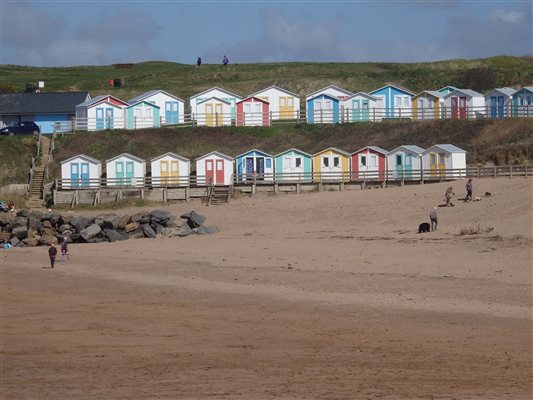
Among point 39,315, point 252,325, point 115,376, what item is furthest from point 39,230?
point 115,376

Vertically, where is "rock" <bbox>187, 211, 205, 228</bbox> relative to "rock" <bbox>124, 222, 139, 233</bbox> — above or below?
above

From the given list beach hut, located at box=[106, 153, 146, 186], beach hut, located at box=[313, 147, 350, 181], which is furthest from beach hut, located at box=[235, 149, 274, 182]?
beach hut, located at box=[106, 153, 146, 186]

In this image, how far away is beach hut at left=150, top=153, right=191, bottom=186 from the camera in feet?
204

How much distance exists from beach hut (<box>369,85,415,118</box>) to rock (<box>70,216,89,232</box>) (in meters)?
32.8

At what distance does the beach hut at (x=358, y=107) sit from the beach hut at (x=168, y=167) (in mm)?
16394

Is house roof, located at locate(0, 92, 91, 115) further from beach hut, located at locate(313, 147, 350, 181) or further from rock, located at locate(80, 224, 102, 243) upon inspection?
rock, located at locate(80, 224, 102, 243)

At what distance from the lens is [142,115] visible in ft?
245

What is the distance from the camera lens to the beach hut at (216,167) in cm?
6184

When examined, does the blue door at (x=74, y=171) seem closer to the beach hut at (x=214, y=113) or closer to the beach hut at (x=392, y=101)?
the beach hut at (x=214, y=113)

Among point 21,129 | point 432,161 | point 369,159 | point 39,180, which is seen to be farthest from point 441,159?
point 21,129

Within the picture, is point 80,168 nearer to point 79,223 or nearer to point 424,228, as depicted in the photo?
point 79,223

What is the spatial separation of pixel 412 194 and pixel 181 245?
12772mm

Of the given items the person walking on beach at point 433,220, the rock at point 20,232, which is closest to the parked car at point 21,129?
the rock at point 20,232

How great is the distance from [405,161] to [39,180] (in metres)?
21.6
